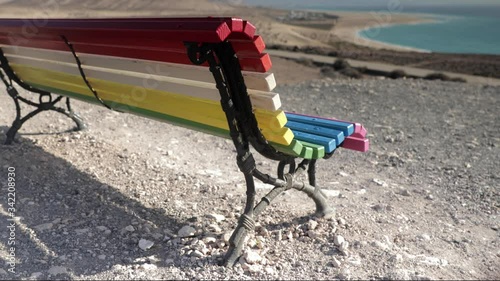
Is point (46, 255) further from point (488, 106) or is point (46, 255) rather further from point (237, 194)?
point (488, 106)

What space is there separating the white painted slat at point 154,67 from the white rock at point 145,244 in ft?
3.26

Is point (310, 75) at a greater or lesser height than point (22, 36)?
lesser

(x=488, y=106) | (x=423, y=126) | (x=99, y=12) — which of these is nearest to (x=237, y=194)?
(x=423, y=126)

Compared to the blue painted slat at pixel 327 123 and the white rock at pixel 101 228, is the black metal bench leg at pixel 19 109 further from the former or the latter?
the blue painted slat at pixel 327 123

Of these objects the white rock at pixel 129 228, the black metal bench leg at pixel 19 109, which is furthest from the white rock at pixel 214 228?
the black metal bench leg at pixel 19 109

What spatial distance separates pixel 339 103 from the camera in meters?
8.13

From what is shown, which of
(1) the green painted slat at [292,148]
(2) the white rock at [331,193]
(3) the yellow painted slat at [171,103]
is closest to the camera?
(3) the yellow painted slat at [171,103]

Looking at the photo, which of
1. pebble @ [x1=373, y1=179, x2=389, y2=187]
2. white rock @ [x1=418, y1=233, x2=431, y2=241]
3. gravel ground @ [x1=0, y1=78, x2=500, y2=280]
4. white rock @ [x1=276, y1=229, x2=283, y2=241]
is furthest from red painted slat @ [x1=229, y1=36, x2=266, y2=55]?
pebble @ [x1=373, y1=179, x2=389, y2=187]

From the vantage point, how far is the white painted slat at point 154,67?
253cm

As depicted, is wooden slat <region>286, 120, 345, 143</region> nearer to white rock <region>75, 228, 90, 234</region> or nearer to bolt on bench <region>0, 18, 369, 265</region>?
bolt on bench <region>0, 18, 369, 265</region>

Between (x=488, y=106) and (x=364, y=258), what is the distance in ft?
21.0

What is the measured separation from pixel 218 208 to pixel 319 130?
93 cm

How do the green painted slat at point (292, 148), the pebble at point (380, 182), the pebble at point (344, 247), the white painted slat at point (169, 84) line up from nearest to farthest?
the white painted slat at point (169, 84)
the green painted slat at point (292, 148)
the pebble at point (344, 247)
the pebble at point (380, 182)

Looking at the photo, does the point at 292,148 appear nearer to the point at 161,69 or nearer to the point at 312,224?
the point at 312,224
